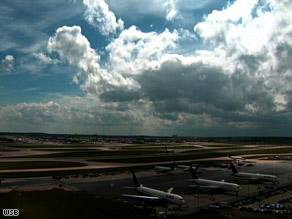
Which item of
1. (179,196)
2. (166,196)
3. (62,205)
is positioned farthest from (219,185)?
(62,205)

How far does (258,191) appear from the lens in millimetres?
79062

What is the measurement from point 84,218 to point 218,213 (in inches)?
1120

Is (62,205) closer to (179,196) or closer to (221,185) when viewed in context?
(179,196)

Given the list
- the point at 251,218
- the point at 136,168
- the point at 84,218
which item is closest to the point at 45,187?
the point at 84,218

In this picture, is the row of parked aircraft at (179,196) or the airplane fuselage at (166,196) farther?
the row of parked aircraft at (179,196)

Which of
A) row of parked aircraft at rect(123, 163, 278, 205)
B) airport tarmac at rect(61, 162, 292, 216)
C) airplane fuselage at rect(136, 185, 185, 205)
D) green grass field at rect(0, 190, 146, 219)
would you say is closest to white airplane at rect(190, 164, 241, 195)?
row of parked aircraft at rect(123, 163, 278, 205)

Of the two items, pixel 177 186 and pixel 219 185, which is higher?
pixel 219 185

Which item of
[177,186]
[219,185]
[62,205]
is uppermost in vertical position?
[219,185]

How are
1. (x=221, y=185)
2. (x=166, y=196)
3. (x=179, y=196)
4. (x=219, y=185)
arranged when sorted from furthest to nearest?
1. (x=219, y=185)
2. (x=221, y=185)
3. (x=166, y=196)
4. (x=179, y=196)

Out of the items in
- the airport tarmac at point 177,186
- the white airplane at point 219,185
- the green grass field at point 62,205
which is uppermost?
the white airplane at point 219,185

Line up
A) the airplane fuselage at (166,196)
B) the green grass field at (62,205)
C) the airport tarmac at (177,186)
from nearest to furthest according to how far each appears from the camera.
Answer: the green grass field at (62,205) → the airplane fuselage at (166,196) → the airport tarmac at (177,186)

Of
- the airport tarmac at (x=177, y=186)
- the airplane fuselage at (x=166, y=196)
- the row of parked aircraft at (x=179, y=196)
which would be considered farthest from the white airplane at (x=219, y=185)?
the airplane fuselage at (x=166, y=196)

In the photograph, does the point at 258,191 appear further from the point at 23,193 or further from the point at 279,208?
the point at 23,193

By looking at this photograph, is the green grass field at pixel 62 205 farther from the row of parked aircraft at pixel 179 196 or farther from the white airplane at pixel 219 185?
the white airplane at pixel 219 185
